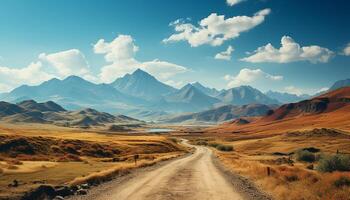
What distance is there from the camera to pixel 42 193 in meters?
24.6

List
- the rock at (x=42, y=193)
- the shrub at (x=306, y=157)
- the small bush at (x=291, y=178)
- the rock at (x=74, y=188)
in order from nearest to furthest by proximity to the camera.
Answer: the rock at (x=42, y=193), the rock at (x=74, y=188), the small bush at (x=291, y=178), the shrub at (x=306, y=157)

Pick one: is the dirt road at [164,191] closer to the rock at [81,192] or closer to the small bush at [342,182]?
the rock at [81,192]

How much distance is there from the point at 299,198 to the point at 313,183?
3304mm

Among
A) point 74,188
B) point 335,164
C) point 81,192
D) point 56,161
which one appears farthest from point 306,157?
point 81,192

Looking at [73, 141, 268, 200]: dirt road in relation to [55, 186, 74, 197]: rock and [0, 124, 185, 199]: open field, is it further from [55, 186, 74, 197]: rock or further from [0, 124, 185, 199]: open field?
[0, 124, 185, 199]: open field

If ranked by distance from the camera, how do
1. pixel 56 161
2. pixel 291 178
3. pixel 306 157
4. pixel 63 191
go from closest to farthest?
1. pixel 63 191
2. pixel 291 178
3. pixel 56 161
4. pixel 306 157

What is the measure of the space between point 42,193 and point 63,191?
165cm

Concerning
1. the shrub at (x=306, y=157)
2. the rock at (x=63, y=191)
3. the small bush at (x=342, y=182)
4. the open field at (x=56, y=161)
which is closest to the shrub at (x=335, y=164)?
the small bush at (x=342, y=182)

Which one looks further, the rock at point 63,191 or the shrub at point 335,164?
the shrub at point 335,164

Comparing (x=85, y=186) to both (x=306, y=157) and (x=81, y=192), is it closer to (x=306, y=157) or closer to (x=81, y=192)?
(x=81, y=192)

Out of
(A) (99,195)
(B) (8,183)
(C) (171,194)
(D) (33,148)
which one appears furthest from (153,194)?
(D) (33,148)

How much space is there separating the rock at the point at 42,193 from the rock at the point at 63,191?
0.35 meters

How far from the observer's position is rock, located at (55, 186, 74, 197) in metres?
25.7

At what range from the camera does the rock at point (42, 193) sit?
23.6 metres
